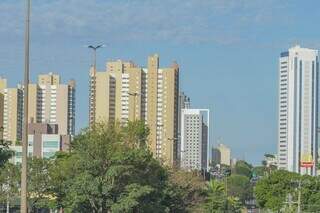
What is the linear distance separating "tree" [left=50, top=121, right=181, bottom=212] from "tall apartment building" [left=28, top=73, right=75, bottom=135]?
208 feet

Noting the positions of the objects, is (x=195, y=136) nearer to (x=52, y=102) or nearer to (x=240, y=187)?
(x=240, y=187)

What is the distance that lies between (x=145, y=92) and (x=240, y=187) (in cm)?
5487

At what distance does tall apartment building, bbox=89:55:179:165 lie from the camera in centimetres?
8006

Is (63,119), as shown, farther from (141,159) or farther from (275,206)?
(141,159)

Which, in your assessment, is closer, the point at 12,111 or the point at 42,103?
the point at 12,111

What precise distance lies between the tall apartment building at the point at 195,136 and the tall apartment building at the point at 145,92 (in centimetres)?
4072

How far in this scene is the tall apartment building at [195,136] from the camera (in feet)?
433

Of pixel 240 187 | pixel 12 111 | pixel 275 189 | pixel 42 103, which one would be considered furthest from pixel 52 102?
pixel 240 187

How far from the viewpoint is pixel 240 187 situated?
135 metres

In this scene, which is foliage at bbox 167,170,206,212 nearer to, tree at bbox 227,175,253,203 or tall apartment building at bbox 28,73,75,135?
tall apartment building at bbox 28,73,75,135

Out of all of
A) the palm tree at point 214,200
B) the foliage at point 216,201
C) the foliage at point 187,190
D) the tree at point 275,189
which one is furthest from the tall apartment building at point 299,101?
the foliage at point 187,190

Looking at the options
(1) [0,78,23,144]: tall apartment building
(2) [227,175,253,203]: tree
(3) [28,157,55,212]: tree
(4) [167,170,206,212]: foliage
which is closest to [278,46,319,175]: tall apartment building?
(2) [227,175,253,203]: tree

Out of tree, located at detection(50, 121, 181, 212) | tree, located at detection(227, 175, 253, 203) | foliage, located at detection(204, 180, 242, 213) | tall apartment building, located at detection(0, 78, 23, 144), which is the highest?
tall apartment building, located at detection(0, 78, 23, 144)

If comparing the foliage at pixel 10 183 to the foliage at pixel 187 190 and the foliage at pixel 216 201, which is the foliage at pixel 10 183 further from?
the foliage at pixel 216 201
